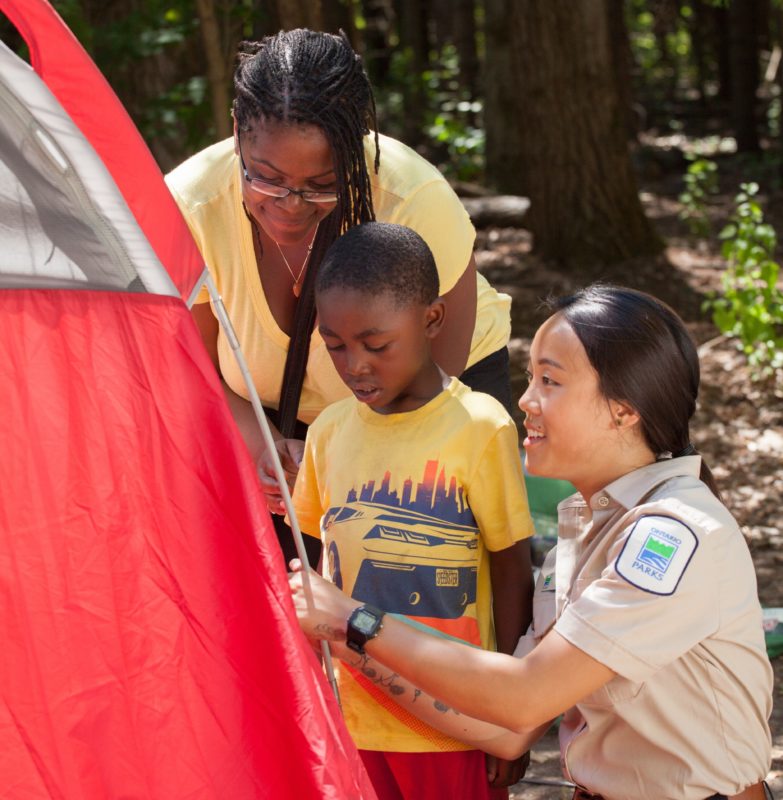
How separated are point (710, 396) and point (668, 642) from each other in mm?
4501

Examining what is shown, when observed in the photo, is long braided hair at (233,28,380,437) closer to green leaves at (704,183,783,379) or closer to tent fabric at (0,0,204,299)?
tent fabric at (0,0,204,299)

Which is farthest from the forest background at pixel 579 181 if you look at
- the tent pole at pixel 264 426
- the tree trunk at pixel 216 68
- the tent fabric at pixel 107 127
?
the tent fabric at pixel 107 127

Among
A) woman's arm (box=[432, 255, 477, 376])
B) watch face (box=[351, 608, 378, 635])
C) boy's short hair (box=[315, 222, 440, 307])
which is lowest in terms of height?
watch face (box=[351, 608, 378, 635])

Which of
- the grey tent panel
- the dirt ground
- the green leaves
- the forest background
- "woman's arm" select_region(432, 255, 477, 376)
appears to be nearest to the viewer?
the grey tent panel

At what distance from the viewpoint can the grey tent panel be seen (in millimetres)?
1779

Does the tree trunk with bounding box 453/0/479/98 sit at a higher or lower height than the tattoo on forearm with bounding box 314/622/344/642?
lower

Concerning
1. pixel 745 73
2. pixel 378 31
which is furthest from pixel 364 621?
pixel 378 31

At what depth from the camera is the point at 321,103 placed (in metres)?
2.39

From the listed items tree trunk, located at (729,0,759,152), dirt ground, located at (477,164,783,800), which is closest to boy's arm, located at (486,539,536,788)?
dirt ground, located at (477,164,783,800)

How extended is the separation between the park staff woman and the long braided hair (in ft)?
1.73

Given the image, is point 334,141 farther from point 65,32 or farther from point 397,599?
point 397,599

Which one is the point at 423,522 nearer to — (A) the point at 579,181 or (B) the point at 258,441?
(B) the point at 258,441

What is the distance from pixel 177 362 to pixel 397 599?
0.64 meters

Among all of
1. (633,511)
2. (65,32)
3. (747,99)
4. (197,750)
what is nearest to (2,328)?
(65,32)
